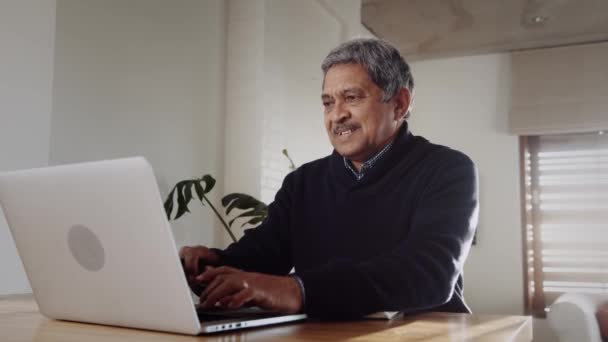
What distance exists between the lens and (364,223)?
139cm

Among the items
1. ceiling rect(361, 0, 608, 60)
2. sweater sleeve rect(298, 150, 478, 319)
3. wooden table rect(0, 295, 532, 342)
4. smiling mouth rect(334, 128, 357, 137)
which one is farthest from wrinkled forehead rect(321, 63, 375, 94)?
ceiling rect(361, 0, 608, 60)

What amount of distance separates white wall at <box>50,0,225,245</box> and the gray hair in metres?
1.20

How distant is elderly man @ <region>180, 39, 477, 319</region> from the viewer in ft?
3.33

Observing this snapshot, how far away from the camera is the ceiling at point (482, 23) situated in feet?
14.0

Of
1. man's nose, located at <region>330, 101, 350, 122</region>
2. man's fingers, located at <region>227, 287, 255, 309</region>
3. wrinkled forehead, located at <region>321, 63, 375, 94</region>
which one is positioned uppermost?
wrinkled forehead, located at <region>321, 63, 375, 94</region>

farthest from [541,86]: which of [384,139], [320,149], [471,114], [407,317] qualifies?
[407,317]

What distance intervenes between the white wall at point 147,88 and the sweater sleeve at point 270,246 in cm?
98

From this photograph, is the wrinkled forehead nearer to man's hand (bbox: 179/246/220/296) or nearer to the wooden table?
man's hand (bbox: 179/246/220/296)

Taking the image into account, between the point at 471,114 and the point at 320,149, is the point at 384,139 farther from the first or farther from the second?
the point at 471,114

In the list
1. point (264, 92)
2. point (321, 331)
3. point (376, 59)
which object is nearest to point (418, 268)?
point (321, 331)

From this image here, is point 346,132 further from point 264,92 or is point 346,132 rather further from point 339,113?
point 264,92

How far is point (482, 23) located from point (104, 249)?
4327 millimetres

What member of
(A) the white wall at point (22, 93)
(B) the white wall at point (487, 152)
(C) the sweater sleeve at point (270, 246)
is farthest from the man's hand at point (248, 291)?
(B) the white wall at point (487, 152)

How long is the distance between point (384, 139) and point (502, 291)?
3.97m
